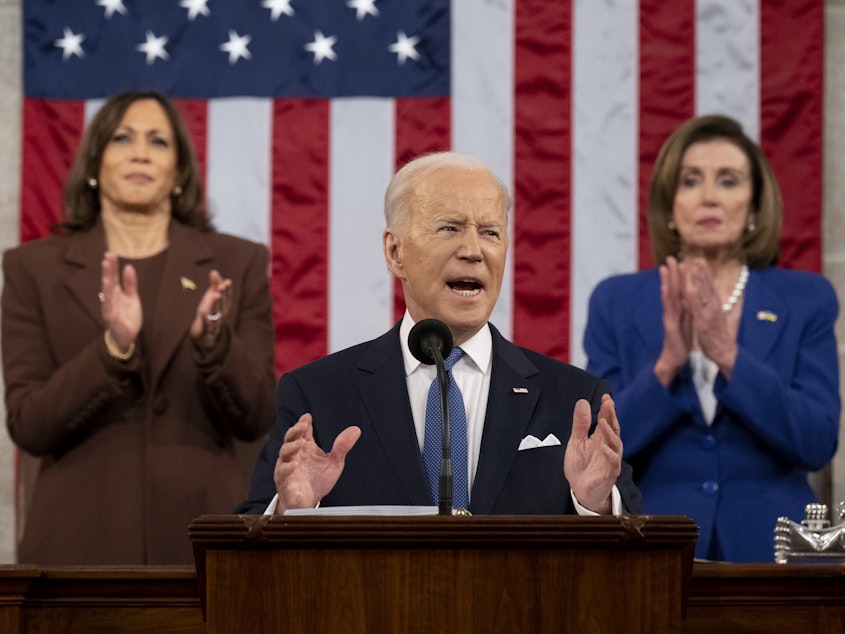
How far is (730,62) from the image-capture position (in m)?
4.91

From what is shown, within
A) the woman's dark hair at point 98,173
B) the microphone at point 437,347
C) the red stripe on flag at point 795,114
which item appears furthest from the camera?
the red stripe on flag at point 795,114

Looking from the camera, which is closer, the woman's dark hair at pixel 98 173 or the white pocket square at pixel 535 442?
the white pocket square at pixel 535 442

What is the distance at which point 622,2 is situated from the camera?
16.3ft

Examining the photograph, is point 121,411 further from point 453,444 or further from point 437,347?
point 437,347

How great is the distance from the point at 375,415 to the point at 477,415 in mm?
210

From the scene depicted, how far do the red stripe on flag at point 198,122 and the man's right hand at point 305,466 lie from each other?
2629 mm

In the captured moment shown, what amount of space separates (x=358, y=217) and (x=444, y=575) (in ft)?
9.87

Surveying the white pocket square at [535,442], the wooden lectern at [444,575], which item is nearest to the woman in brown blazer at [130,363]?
the white pocket square at [535,442]

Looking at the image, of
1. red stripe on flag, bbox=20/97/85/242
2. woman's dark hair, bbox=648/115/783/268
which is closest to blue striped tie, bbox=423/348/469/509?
woman's dark hair, bbox=648/115/783/268

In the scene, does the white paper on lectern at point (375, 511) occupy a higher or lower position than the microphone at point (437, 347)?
lower

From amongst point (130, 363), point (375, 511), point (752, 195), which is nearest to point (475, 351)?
point (375, 511)

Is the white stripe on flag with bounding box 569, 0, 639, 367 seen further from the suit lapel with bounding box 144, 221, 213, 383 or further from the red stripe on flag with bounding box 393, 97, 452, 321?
the suit lapel with bounding box 144, 221, 213, 383

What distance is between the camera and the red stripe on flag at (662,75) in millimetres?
4906

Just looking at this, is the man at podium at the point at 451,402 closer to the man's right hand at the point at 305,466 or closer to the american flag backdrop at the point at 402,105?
the man's right hand at the point at 305,466
